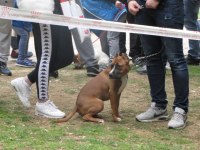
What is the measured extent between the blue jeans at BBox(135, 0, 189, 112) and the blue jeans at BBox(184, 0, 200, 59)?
12.3 ft

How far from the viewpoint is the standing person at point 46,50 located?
3.13 meters

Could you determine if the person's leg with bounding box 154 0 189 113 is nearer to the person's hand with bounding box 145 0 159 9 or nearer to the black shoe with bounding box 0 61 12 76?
the person's hand with bounding box 145 0 159 9

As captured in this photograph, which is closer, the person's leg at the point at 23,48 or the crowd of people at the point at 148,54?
the crowd of people at the point at 148,54

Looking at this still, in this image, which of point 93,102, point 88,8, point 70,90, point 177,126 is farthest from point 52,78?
point 177,126

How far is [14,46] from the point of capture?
8922 millimetres

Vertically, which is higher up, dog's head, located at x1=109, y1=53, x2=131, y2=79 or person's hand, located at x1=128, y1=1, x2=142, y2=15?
person's hand, located at x1=128, y1=1, x2=142, y2=15

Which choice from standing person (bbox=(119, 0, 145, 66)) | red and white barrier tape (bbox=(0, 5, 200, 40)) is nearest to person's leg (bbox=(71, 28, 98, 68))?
standing person (bbox=(119, 0, 145, 66))

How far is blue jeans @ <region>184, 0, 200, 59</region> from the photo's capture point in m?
6.57

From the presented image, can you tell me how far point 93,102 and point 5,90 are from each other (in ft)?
6.74

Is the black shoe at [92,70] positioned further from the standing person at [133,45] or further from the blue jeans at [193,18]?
the blue jeans at [193,18]

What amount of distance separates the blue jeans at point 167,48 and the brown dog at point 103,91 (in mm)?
317

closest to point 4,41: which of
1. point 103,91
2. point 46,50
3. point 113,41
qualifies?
point 113,41

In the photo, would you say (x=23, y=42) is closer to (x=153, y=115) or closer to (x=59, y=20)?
(x=59, y=20)

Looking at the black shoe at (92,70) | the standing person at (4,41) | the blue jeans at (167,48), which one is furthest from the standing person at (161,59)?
the standing person at (4,41)
